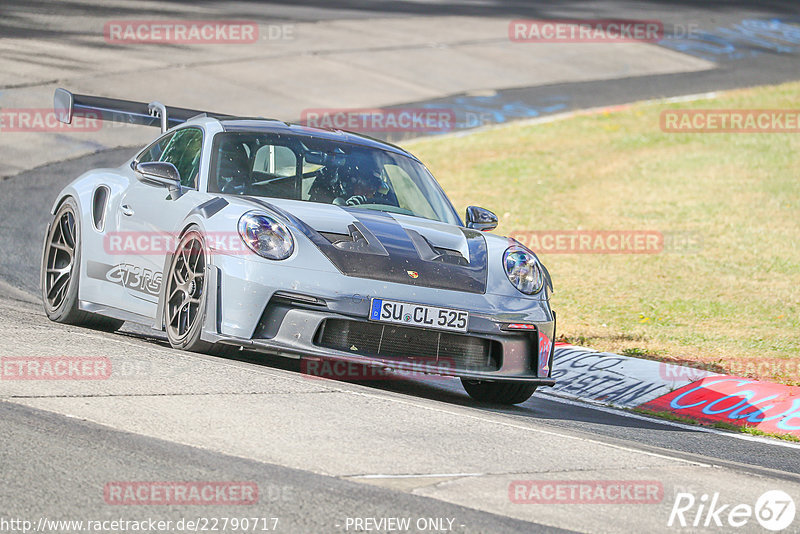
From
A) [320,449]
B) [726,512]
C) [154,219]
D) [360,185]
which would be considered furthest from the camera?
[360,185]

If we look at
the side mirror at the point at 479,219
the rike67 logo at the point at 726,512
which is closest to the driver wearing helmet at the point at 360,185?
the side mirror at the point at 479,219

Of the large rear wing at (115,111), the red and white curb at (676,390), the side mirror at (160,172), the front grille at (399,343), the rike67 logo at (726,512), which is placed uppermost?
the large rear wing at (115,111)

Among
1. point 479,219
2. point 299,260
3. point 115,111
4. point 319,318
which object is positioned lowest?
point 319,318

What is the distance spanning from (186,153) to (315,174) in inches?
35.6

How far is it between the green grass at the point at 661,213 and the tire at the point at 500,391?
2.20m

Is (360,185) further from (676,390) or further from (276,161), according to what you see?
(676,390)

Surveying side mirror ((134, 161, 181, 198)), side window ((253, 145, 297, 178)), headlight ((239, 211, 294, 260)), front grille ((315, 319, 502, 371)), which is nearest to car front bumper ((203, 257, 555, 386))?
front grille ((315, 319, 502, 371))

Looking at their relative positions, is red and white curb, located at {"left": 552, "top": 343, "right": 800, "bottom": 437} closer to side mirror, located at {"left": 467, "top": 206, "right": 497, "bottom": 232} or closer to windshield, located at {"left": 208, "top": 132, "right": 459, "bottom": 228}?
side mirror, located at {"left": 467, "top": 206, "right": 497, "bottom": 232}

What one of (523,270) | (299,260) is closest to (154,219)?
(299,260)

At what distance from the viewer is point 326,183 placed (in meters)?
7.31

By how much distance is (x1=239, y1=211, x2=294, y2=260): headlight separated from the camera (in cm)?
630

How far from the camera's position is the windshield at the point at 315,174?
23.6 feet

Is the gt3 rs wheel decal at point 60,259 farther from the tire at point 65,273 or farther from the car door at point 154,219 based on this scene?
the car door at point 154,219

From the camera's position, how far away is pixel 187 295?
6586mm
